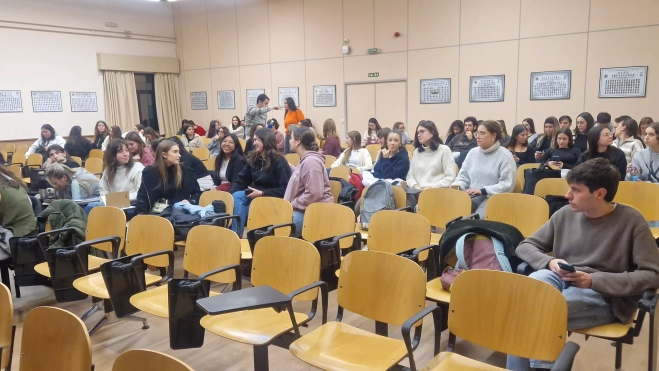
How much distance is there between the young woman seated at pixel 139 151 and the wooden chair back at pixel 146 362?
15.4ft

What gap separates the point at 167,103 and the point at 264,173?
9284mm

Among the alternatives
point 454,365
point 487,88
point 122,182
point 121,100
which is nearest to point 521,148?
point 487,88

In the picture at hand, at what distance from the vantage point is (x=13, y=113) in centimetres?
978

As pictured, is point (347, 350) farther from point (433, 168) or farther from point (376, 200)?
point (433, 168)

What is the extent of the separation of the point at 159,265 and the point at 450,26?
714 cm

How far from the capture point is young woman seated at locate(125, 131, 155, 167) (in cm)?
571

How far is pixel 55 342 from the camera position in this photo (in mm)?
1684

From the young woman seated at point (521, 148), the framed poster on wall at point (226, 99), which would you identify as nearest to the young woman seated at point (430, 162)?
the young woman seated at point (521, 148)

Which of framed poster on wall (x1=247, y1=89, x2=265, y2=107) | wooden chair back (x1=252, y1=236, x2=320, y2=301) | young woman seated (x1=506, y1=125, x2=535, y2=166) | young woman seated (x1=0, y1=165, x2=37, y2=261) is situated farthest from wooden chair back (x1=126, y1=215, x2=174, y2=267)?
framed poster on wall (x1=247, y1=89, x2=265, y2=107)

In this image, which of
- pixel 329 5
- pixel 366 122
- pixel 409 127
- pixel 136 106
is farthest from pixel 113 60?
pixel 409 127

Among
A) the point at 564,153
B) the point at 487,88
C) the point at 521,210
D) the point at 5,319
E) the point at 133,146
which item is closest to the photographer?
the point at 5,319

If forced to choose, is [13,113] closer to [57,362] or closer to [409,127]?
[409,127]

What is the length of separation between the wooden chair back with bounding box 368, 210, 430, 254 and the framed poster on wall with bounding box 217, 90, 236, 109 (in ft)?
30.8

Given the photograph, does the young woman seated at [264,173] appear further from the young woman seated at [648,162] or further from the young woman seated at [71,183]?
the young woman seated at [648,162]
